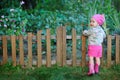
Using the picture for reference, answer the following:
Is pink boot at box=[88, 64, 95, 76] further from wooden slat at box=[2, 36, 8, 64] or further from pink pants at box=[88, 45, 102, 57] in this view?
wooden slat at box=[2, 36, 8, 64]

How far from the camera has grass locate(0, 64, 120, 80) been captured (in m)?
6.37

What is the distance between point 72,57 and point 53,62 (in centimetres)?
42

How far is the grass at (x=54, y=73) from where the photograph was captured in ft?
Result: 20.9

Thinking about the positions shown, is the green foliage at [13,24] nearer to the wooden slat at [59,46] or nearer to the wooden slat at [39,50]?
the wooden slat at [39,50]

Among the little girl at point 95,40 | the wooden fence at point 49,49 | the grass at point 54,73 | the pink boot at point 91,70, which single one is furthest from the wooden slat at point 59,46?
the pink boot at point 91,70

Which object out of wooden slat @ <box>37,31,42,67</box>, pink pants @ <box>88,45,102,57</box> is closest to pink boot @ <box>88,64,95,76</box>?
pink pants @ <box>88,45,102,57</box>

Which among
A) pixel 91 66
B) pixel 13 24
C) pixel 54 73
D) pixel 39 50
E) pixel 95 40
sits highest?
pixel 13 24

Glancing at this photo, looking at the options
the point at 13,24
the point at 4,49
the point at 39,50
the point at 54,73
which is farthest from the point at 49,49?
the point at 13,24

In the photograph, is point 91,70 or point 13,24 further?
point 13,24

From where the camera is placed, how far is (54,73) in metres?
6.49

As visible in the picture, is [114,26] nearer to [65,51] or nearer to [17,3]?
[65,51]

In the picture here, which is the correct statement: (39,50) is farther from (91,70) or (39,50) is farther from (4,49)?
(91,70)

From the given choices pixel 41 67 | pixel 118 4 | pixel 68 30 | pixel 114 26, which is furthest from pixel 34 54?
pixel 118 4

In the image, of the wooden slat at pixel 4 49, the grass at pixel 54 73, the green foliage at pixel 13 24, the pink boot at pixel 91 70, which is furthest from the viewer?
the green foliage at pixel 13 24
